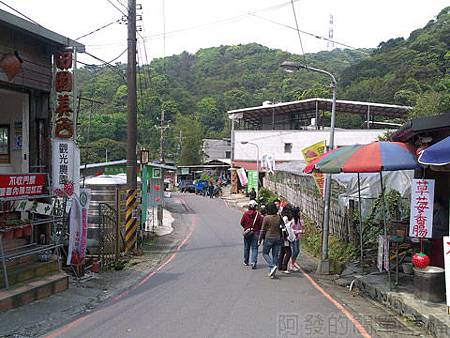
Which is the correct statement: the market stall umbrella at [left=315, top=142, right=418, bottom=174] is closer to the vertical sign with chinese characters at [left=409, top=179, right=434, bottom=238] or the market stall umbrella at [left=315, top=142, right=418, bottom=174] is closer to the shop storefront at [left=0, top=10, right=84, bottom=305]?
the vertical sign with chinese characters at [left=409, top=179, right=434, bottom=238]

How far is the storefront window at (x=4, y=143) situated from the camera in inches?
395

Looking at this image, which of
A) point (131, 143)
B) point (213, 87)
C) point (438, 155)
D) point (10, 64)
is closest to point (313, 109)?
point (213, 87)

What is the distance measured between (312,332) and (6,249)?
18.9ft

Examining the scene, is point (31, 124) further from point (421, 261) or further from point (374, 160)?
point (421, 261)

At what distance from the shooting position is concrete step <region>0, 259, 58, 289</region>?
8109mm

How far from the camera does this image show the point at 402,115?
1940 inches

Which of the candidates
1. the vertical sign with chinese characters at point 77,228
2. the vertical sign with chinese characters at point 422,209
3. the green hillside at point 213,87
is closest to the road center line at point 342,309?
the vertical sign with chinese characters at point 422,209

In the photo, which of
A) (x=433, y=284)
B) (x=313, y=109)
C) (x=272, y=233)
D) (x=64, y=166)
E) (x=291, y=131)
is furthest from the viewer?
(x=313, y=109)

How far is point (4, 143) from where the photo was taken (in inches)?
396

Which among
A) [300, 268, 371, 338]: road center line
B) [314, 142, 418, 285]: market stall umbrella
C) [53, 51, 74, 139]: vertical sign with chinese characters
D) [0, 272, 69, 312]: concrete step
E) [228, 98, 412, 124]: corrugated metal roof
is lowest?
[300, 268, 371, 338]: road center line

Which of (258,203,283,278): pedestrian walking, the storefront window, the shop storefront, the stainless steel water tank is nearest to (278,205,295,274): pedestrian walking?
(258,203,283,278): pedestrian walking

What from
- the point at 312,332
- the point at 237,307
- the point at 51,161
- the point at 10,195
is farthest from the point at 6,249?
the point at 312,332

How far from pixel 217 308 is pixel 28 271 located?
3.51 m

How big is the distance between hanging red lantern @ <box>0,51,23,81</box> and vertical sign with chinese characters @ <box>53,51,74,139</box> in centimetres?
110
